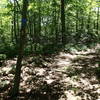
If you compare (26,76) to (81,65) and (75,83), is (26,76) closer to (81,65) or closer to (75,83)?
(75,83)

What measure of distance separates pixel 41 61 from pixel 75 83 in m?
4.44

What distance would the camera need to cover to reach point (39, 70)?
32.1 feet

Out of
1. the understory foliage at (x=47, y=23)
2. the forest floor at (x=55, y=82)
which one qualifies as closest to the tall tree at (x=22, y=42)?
the forest floor at (x=55, y=82)

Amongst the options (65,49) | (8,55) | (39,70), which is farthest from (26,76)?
(65,49)

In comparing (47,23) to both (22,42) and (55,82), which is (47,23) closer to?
(55,82)

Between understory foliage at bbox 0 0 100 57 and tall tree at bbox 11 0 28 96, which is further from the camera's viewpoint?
understory foliage at bbox 0 0 100 57

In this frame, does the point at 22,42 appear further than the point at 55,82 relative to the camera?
No

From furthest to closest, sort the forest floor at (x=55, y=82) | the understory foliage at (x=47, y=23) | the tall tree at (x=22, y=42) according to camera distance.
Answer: the understory foliage at (x=47, y=23) < the forest floor at (x=55, y=82) < the tall tree at (x=22, y=42)

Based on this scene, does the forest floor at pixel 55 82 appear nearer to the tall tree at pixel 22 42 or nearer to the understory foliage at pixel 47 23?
the tall tree at pixel 22 42

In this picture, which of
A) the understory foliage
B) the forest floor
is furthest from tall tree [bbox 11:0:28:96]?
the understory foliage

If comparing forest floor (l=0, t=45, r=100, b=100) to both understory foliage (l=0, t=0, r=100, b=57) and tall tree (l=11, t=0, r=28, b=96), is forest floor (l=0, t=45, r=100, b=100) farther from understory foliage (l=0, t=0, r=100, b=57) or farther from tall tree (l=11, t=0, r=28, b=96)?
understory foliage (l=0, t=0, r=100, b=57)

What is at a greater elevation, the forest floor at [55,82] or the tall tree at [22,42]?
the tall tree at [22,42]

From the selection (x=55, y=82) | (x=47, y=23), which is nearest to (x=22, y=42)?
(x=55, y=82)

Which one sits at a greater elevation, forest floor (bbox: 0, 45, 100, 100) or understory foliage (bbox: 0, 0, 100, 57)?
understory foliage (bbox: 0, 0, 100, 57)
